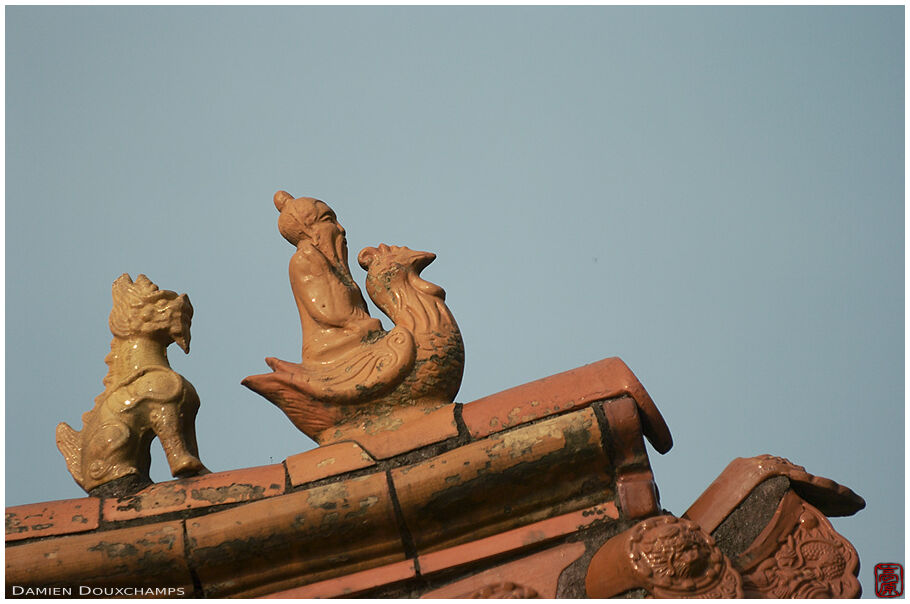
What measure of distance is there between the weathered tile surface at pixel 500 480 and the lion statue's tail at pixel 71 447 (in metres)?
1.11

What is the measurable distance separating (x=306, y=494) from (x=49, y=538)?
811 mm

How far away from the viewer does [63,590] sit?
13.0 feet

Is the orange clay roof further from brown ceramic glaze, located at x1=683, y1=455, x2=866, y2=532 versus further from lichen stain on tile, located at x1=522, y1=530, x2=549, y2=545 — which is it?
brown ceramic glaze, located at x1=683, y1=455, x2=866, y2=532

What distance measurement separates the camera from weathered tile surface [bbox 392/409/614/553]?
4.06 meters

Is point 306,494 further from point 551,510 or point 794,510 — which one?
point 794,510

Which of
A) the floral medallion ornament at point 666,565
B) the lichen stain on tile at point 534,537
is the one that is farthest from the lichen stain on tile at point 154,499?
the floral medallion ornament at point 666,565

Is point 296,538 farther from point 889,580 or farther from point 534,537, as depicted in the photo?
point 889,580

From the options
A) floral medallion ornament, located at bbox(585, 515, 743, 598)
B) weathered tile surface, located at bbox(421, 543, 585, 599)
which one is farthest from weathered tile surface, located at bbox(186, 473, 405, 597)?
floral medallion ornament, located at bbox(585, 515, 743, 598)

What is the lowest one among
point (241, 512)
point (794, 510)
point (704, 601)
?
point (704, 601)

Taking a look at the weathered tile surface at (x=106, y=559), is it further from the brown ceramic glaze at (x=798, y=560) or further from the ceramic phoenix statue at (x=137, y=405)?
the brown ceramic glaze at (x=798, y=560)

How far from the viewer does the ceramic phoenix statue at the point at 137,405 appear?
4.25m

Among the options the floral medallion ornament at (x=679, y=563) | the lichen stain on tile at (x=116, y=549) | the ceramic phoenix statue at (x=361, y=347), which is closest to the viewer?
the floral medallion ornament at (x=679, y=563)

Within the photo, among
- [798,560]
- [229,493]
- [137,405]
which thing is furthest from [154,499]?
[798,560]

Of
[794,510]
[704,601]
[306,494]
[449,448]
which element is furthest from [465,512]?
[794,510]
